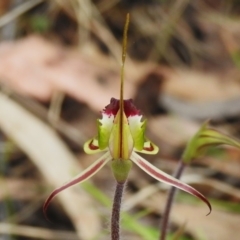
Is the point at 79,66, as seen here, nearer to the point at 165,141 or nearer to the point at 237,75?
the point at 165,141

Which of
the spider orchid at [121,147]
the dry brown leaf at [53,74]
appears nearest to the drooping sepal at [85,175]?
the spider orchid at [121,147]

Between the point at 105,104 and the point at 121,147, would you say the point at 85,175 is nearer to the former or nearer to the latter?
the point at 121,147

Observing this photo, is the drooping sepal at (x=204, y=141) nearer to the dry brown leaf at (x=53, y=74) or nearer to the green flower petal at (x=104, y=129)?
the green flower petal at (x=104, y=129)

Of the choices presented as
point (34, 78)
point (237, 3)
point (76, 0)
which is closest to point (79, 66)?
point (34, 78)

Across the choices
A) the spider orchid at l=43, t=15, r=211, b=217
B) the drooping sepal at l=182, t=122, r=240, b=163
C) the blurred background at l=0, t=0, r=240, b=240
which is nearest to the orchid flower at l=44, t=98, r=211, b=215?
the spider orchid at l=43, t=15, r=211, b=217

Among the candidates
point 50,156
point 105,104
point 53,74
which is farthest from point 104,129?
point 53,74

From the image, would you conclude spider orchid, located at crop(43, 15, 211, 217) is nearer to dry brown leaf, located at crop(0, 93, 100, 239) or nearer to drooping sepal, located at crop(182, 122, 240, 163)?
drooping sepal, located at crop(182, 122, 240, 163)

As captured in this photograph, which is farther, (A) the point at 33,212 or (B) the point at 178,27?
(B) the point at 178,27
